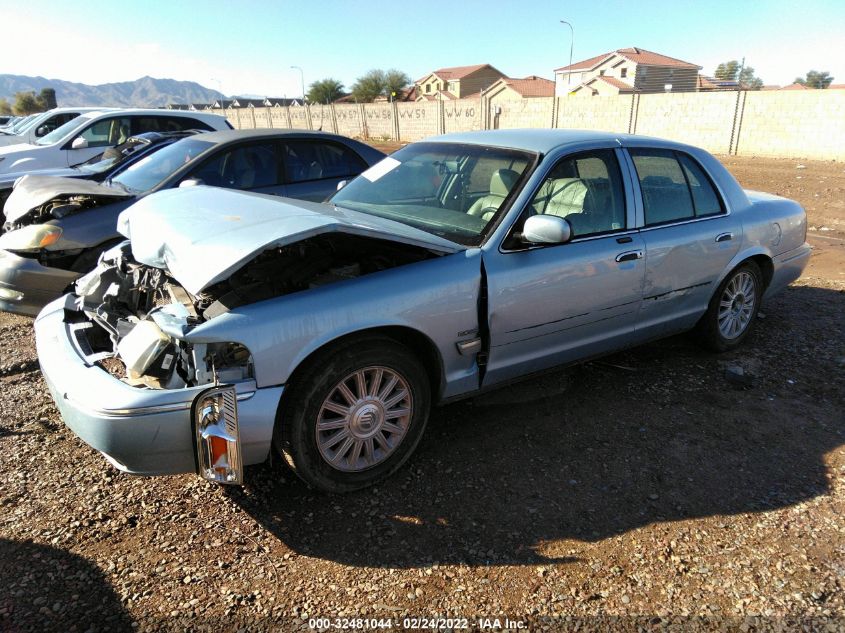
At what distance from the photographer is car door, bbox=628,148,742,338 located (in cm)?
398

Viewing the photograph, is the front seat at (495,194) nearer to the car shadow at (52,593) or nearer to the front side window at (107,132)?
the car shadow at (52,593)

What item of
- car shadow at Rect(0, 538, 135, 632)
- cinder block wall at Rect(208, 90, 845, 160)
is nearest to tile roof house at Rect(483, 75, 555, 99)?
cinder block wall at Rect(208, 90, 845, 160)

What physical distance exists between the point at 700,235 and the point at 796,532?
213 centimetres

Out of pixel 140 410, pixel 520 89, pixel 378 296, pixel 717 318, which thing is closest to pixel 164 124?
pixel 378 296

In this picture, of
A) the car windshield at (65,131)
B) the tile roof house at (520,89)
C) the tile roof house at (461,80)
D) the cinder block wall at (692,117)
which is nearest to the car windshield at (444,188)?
the car windshield at (65,131)

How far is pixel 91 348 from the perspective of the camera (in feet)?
10.5

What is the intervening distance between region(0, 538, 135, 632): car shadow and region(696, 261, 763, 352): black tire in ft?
13.8

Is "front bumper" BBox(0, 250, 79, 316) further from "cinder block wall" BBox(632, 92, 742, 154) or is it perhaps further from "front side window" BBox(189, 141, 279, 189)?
"cinder block wall" BBox(632, 92, 742, 154)

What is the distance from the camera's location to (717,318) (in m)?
4.60

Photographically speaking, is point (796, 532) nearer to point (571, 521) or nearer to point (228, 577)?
point (571, 521)

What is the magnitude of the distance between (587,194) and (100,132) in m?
10.1

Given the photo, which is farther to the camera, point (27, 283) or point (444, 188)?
point (27, 283)

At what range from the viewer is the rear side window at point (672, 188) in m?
4.04

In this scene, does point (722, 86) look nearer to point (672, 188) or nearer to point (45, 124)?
point (45, 124)
